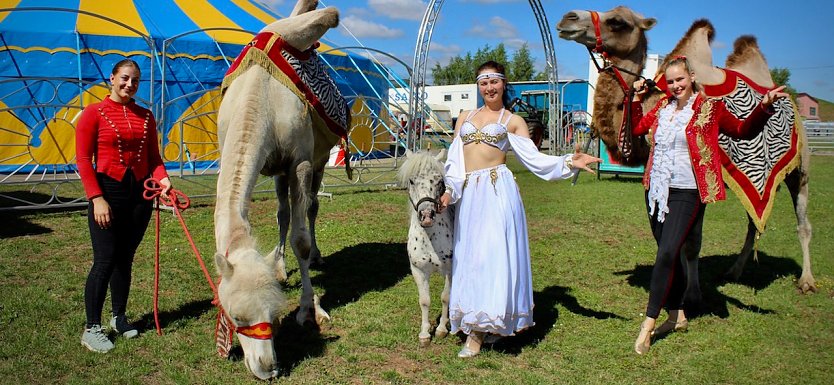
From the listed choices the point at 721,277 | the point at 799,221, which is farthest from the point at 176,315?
the point at 799,221

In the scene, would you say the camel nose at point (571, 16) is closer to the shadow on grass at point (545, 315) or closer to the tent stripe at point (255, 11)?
the shadow on grass at point (545, 315)

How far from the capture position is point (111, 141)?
13.1ft

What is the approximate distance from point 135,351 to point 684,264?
442cm

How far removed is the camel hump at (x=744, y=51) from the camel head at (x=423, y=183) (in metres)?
4.26

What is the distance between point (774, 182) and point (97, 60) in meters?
13.2

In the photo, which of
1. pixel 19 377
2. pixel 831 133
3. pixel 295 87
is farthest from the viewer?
pixel 831 133

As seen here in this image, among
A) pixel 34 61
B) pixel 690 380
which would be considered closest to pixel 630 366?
pixel 690 380

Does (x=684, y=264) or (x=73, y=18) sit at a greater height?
(x=73, y=18)

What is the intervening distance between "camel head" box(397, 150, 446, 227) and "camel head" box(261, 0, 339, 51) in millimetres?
1808

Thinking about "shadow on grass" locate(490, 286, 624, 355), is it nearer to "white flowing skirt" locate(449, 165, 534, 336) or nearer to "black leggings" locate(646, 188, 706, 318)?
"white flowing skirt" locate(449, 165, 534, 336)

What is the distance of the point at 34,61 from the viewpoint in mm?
12727

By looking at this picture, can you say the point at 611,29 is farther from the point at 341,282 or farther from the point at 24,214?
the point at 24,214

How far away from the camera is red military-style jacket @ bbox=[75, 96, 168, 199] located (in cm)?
388

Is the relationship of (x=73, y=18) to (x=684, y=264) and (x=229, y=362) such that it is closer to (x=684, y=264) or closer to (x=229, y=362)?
(x=229, y=362)
